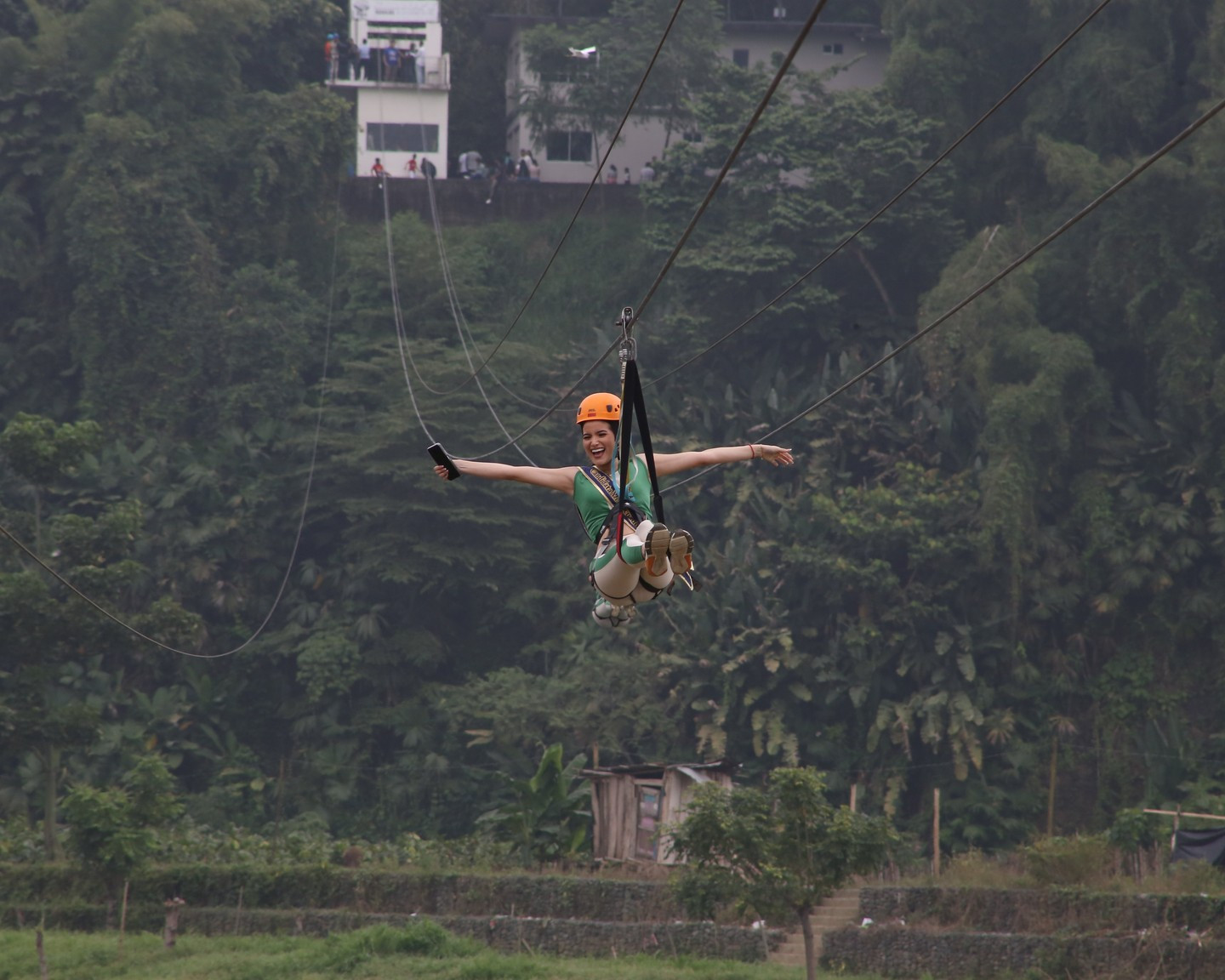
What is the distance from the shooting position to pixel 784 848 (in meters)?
21.8

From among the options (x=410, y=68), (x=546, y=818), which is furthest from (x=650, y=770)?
(x=410, y=68)

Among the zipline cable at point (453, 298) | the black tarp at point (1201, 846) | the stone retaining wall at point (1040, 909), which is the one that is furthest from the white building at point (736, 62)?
the stone retaining wall at point (1040, 909)

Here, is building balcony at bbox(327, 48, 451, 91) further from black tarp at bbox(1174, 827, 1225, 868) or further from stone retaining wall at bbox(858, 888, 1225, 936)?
stone retaining wall at bbox(858, 888, 1225, 936)

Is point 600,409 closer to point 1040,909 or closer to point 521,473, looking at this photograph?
point 521,473

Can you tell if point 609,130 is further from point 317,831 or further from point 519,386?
point 317,831

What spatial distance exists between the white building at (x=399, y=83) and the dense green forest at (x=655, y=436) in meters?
1.54

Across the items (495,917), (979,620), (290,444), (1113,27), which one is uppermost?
(1113,27)

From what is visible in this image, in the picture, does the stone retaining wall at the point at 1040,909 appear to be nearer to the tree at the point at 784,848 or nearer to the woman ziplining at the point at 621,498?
the tree at the point at 784,848

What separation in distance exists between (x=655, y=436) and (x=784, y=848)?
61.2 ft

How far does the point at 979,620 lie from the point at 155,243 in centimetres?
2308

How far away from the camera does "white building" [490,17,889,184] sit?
5131cm

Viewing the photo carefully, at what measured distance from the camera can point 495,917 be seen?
25188 mm

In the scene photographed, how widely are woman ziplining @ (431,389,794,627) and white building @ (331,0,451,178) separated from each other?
41.9 metres

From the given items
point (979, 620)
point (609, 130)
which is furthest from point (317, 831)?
point (609, 130)
